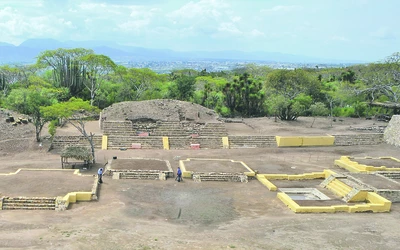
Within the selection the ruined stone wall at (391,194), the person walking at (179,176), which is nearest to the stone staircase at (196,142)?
the person walking at (179,176)

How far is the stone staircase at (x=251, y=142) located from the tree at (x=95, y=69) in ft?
73.6

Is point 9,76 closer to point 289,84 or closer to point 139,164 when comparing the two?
point 139,164

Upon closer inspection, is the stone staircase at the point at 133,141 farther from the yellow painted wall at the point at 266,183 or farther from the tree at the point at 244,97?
the tree at the point at 244,97

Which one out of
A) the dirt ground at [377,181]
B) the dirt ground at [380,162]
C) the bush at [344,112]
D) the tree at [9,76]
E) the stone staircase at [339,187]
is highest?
the tree at [9,76]

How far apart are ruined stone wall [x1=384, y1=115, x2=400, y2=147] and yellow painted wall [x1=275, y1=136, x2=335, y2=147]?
6.01 metres

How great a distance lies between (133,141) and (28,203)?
14.9 metres

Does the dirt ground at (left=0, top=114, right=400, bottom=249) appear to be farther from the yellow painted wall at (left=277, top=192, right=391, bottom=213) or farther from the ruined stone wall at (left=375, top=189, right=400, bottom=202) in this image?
the ruined stone wall at (left=375, top=189, right=400, bottom=202)

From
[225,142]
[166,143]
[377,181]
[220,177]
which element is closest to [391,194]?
[377,181]

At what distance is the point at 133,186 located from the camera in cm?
2164

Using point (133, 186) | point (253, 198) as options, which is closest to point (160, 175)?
point (133, 186)

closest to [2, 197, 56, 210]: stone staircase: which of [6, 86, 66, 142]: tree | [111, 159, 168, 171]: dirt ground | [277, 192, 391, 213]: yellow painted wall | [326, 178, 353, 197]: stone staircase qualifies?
[111, 159, 168, 171]: dirt ground

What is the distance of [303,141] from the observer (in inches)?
1367

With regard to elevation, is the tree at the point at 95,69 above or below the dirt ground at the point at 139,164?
above

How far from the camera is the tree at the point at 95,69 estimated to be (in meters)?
49.1
